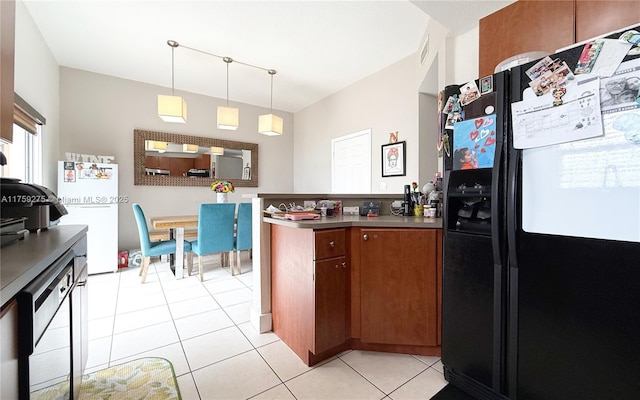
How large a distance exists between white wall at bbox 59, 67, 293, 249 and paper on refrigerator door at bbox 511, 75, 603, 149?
470 centimetres

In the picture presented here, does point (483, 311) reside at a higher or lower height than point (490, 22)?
lower

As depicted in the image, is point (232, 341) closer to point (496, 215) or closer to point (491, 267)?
point (491, 267)

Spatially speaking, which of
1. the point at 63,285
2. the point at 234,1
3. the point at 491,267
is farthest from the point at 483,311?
the point at 234,1

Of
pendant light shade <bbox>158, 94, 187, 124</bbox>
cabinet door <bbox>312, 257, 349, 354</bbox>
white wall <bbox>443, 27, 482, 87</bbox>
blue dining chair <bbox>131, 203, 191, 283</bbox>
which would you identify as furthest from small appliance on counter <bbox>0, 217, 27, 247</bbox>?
white wall <bbox>443, 27, 482, 87</bbox>

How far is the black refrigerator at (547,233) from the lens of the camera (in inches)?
39.6

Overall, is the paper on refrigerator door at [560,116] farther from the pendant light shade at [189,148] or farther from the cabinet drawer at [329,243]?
the pendant light shade at [189,148]

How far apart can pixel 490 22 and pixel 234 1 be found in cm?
225

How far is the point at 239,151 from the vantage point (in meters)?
5.26

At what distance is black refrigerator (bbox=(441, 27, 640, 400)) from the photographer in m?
1.00

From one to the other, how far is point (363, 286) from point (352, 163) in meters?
3.08

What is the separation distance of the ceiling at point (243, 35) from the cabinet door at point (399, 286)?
1.64 metres

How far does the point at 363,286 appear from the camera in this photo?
1.77m

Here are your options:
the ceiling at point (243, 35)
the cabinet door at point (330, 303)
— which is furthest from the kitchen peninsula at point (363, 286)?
the ceiling at point (243, 35)

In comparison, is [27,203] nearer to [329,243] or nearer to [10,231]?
[10,231]
